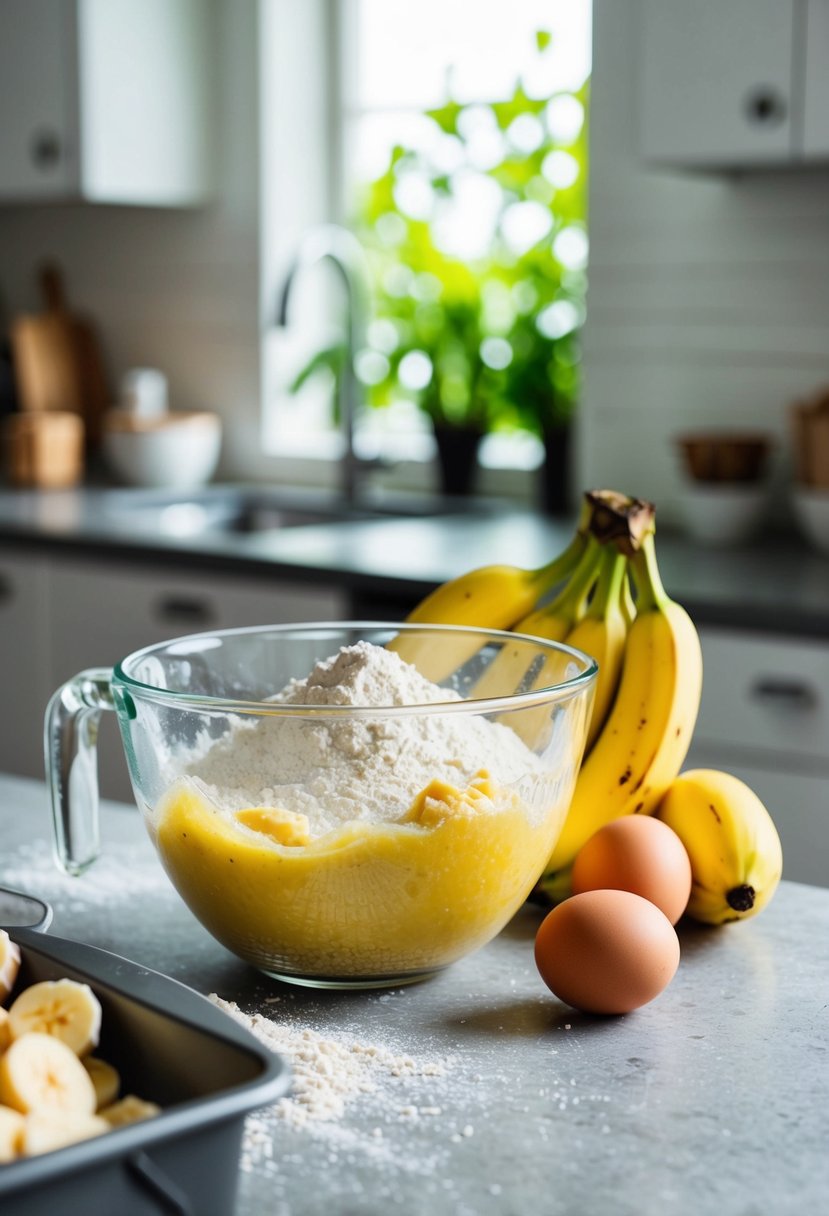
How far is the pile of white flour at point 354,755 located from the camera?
33.4 inches

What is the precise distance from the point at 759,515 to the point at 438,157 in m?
1.15

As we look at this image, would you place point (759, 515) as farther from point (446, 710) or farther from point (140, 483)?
point (446, 710)

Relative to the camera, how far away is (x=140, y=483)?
11.3 ft

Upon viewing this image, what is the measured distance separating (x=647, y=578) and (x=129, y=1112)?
0.53 meters

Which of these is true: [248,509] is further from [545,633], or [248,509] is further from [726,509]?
[545,633]

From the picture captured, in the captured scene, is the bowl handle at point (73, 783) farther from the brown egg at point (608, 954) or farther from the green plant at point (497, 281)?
the green plant at point (497, 281)

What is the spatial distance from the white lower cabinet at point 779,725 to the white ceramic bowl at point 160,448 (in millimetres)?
1621

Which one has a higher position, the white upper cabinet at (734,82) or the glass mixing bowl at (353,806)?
the white upper cabinet at (734,82)

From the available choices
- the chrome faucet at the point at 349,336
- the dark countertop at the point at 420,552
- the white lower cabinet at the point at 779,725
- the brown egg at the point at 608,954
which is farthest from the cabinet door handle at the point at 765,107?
the brown egg at the point at 608,954

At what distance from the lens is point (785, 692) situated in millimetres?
2092

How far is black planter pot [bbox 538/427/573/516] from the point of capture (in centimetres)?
310

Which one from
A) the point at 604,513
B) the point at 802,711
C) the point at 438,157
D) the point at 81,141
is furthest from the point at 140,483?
the point at 604,513

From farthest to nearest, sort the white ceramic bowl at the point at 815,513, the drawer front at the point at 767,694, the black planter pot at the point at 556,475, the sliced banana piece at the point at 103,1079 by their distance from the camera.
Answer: the black planter pot at the point at 556,475 < the white ceramic bowl at the point at 815,513 < the drawer front at the point at 767,694 < the sliced banana piece at the point at 103,1079

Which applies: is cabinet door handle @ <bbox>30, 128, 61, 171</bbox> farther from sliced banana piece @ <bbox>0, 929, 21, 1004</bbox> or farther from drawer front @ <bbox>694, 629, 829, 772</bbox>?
sliced banana piece @ <bbox>0, 929, 21, 1004</bbox>
